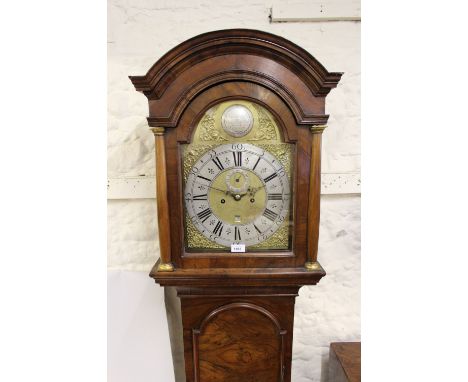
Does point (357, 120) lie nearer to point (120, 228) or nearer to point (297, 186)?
point (297, 186)

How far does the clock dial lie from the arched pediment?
7.2 inches

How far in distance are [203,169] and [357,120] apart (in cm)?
82

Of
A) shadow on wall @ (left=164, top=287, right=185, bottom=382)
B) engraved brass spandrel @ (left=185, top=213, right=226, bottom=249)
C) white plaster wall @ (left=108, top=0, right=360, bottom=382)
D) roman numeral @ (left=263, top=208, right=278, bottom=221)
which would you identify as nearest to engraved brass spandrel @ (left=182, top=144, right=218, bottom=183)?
engraved brass spandrel @ (left=185, top=213, right=226, bottom=249)

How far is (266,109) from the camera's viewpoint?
97 cm

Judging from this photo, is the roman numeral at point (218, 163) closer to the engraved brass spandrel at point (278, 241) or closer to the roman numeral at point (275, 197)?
the roman numeral at point (275, 197)

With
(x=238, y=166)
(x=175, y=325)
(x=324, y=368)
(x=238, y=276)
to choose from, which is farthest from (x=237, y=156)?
(x=324, y=368)

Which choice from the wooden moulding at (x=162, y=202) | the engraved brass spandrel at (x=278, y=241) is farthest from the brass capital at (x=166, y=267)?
the engraved brass spandrel at (x=278, y=241)

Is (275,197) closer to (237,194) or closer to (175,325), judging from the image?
(237,194)

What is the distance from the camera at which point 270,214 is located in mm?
1003

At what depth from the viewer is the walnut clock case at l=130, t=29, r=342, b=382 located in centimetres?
94

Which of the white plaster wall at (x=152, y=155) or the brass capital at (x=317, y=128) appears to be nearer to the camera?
the brass capital at (x=317, y=128)

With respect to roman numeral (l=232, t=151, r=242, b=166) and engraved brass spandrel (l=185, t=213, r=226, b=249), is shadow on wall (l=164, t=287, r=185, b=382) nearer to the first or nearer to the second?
engraved brass spandrel (l=185, t=213, r=226, b=249)

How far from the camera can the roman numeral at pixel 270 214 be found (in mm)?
1002

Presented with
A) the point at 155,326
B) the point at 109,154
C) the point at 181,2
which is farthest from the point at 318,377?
A: the point at 181,2
